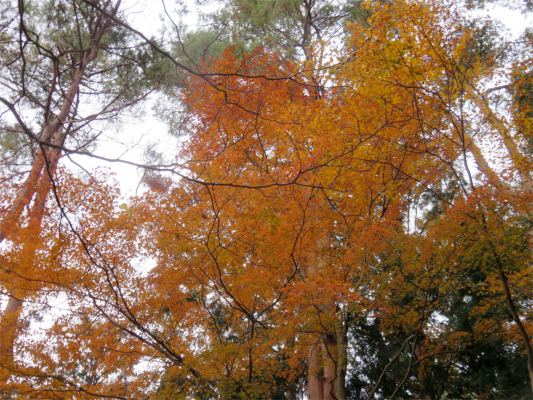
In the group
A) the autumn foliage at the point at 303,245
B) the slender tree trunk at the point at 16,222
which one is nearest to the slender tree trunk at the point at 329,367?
the autumn foliage at the point at 303,245

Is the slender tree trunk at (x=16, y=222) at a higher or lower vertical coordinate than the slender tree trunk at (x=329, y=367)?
higher

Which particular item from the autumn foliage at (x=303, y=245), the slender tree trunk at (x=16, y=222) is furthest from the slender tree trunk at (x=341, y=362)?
the slender tree trunk at (x=16, y=222)

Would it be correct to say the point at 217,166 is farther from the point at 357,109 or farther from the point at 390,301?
the point at 390,301

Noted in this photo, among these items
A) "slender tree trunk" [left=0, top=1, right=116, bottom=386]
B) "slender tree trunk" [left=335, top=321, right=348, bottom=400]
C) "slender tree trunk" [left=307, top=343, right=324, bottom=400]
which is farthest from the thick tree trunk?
"slender tree trunk" [left=335, top=321, right=348, bottom=400]

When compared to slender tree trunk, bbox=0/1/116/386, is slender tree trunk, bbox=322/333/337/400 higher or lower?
lower

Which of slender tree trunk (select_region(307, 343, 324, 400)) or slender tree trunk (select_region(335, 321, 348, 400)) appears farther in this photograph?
slender tree trunk (select_region(307, 343, 324, 400))

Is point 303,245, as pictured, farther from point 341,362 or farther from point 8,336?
point 8,336

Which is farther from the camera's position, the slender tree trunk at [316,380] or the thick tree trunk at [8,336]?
the slender tree trunk at [316,380]

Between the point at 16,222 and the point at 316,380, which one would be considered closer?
the point at 16,222

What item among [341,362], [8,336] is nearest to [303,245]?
[341,362]

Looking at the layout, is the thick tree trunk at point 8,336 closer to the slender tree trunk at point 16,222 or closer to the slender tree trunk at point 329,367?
the slender tree trunk at point 16,222

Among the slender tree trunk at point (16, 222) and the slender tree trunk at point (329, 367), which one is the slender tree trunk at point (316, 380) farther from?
the slender tree trunk at point (16, 222)

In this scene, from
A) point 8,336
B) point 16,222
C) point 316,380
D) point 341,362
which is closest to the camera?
point 8,336

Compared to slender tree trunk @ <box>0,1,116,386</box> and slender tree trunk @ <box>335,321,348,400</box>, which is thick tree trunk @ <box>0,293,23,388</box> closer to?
slender tree trunk @ <box>0,1,116,386</box>
